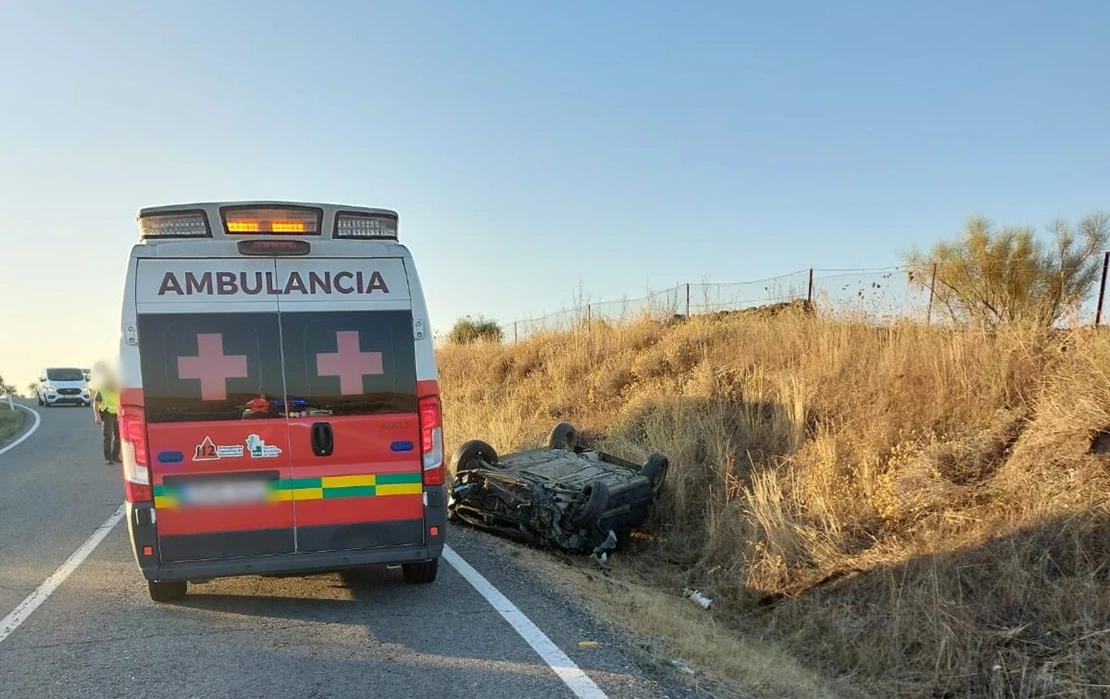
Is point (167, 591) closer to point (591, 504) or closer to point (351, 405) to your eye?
point (351, 405)

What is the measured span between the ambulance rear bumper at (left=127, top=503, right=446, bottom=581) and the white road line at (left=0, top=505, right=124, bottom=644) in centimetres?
108

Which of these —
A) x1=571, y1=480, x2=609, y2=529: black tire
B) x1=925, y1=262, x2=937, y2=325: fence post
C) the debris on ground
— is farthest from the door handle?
x1=925, y1=262, x2=937, y2=325: fence post

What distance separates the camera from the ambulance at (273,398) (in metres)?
4.82

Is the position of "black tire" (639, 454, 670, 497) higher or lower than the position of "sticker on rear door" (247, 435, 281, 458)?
lower

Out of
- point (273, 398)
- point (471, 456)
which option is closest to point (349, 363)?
point (273, 398)

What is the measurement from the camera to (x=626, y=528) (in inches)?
319

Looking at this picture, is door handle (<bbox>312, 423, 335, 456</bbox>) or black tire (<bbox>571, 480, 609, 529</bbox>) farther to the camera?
black tire (<bbox>571, 480, 609, 529</bbox>)

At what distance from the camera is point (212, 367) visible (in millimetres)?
4891

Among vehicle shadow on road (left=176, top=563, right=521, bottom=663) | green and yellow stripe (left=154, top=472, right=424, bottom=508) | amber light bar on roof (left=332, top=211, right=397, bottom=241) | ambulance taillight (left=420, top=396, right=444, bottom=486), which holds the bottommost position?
vehicle shadow on road (left=176, top=563, right=521, bottom=663)

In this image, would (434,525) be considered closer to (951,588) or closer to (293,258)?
(293,258)

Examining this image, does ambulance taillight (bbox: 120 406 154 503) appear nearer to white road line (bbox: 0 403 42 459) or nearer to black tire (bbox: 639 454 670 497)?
black tire (bbox: 639 454 670 497)

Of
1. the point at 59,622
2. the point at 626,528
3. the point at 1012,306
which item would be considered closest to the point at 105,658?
the point at 59,622

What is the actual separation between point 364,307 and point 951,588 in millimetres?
4640

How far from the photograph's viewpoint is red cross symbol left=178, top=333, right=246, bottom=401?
486 cm
